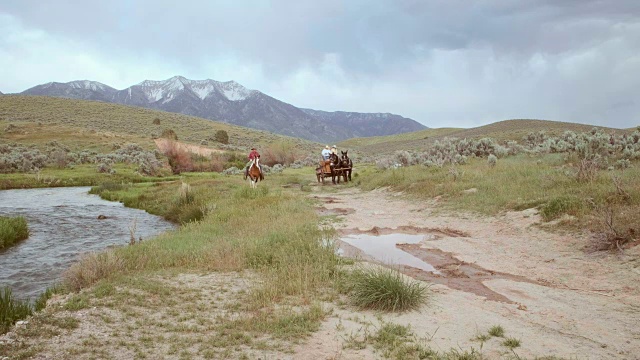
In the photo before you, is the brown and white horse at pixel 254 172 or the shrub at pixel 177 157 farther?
the shrub at pixel 177 157

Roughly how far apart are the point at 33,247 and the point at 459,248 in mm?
12190

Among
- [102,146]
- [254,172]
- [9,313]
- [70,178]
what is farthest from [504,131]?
[9,313]

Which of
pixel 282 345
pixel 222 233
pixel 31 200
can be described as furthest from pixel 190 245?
pixel 31 200

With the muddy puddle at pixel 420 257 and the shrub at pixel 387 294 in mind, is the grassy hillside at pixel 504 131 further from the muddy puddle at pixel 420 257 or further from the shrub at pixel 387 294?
the shrub at pixel 387 294

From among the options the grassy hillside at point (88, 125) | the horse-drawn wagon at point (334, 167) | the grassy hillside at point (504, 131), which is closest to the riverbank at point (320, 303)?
the horse-drawn wagon at point (334, 167)

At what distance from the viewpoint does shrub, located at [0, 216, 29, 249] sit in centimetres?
1377

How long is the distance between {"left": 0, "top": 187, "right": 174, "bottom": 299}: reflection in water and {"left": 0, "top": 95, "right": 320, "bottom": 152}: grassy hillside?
2857cm

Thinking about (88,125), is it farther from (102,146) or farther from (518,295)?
(518,295)

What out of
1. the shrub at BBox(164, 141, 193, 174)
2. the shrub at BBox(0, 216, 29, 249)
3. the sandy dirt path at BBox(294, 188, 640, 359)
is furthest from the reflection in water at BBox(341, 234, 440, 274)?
the shrub at BBox(164, 141, 193, 174)

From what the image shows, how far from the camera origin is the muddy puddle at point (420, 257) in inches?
318

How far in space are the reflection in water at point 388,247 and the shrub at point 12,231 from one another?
1028cm

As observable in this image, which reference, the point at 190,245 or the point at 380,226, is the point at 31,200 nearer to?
the point at 190,245

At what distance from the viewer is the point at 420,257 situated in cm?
1007

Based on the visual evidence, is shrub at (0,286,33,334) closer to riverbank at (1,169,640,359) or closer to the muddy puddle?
riverbank at (1,169,640,359)
